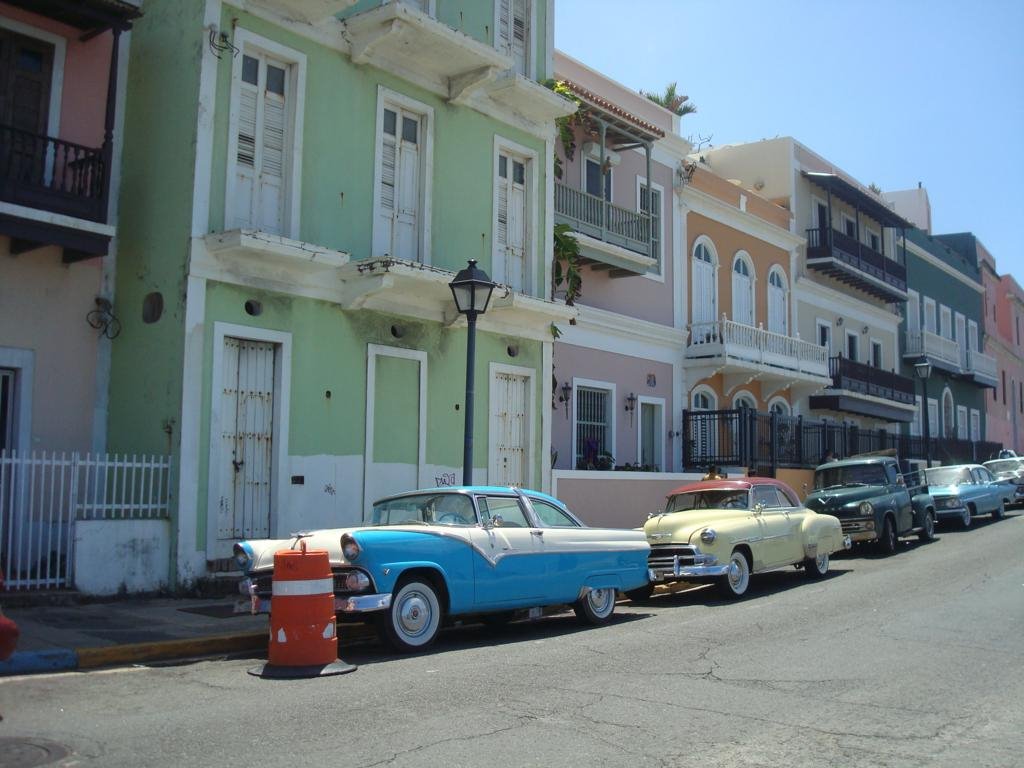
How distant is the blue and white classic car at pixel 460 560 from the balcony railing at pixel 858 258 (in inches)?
871

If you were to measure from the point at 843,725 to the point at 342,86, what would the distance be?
1154cm

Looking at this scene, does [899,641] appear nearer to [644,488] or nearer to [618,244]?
[644,488]

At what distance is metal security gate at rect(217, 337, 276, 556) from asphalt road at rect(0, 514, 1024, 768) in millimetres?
3686

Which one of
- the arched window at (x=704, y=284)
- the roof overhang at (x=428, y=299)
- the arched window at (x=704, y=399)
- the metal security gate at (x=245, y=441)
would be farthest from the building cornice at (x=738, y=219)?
the metal security gate at (x=245, y=441)

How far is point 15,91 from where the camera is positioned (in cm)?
1296

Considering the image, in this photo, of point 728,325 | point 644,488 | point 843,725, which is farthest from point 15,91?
point 728,325

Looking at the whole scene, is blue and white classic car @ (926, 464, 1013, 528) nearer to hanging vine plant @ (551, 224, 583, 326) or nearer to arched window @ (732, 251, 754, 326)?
arched window @ (732, 251, 754, 326)

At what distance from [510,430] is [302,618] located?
30.9ft

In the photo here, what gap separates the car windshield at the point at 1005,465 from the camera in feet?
98.3

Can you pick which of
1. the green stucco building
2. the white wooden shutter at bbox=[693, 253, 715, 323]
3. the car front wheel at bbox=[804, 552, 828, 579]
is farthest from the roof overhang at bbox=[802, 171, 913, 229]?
the car front wheel at bbox=[804, 552, 828, 579]

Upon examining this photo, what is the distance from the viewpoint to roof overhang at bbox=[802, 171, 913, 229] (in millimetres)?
32438

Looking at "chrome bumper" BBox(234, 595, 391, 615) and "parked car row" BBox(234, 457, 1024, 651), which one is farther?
"parked car row" BBox(234, 457, 1024, 651)

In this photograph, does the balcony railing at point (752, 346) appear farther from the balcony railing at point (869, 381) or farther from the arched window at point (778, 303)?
the balcony railing at point (869, 381)

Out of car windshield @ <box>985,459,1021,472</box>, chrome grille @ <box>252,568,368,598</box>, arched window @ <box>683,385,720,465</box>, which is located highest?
arched window @ <box>683,385,720,465</box>
